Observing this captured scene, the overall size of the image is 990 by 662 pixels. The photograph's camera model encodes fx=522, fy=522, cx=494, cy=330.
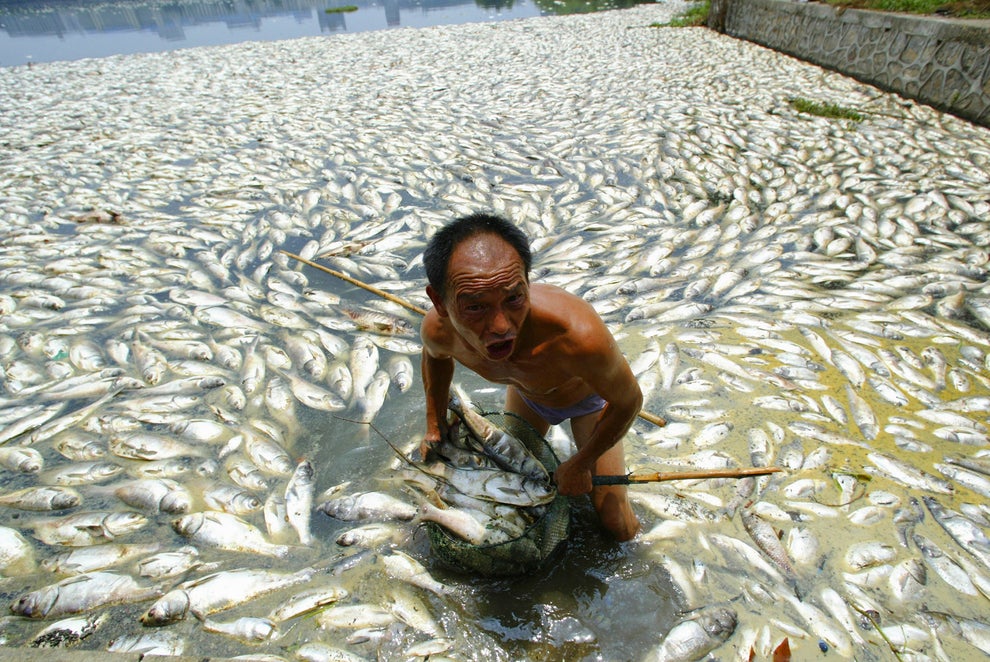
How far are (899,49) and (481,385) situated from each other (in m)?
9.90

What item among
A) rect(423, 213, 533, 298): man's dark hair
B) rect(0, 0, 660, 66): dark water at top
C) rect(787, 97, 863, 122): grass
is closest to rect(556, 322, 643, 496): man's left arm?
rect(423, 213, 533, 298): man's dark hair

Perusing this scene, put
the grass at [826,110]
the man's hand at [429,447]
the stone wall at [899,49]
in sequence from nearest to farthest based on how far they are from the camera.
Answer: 1. the man's hand at [429,447]
2. the stone wall at [899,49]
3. the grass at [826,110]

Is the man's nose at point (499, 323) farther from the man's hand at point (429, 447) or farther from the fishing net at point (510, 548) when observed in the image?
the man's hand at point (429, 447)

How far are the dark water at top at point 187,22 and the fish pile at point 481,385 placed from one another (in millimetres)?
16421

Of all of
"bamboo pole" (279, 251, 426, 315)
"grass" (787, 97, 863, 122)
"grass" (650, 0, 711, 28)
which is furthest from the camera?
"grass" (650, 0, 711, 28)

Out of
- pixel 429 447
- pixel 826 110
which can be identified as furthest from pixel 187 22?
pixel 429 447

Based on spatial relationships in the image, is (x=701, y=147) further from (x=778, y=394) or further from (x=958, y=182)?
(x=778, y=394)

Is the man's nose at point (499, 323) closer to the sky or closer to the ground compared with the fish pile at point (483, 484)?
closer to the sky

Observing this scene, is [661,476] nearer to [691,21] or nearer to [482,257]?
[482,257]

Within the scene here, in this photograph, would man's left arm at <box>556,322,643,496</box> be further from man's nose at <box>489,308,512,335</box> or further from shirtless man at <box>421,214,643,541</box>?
→ man's nose at <box>489,308,512,335</box>

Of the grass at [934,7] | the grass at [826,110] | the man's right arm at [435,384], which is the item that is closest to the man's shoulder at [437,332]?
the man's right arm at [435,384]

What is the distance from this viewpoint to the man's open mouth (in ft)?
5.51

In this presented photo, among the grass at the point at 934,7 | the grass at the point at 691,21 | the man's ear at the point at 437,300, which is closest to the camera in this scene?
the man's ear at the point at 437,300

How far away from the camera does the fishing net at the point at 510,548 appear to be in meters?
2.05
